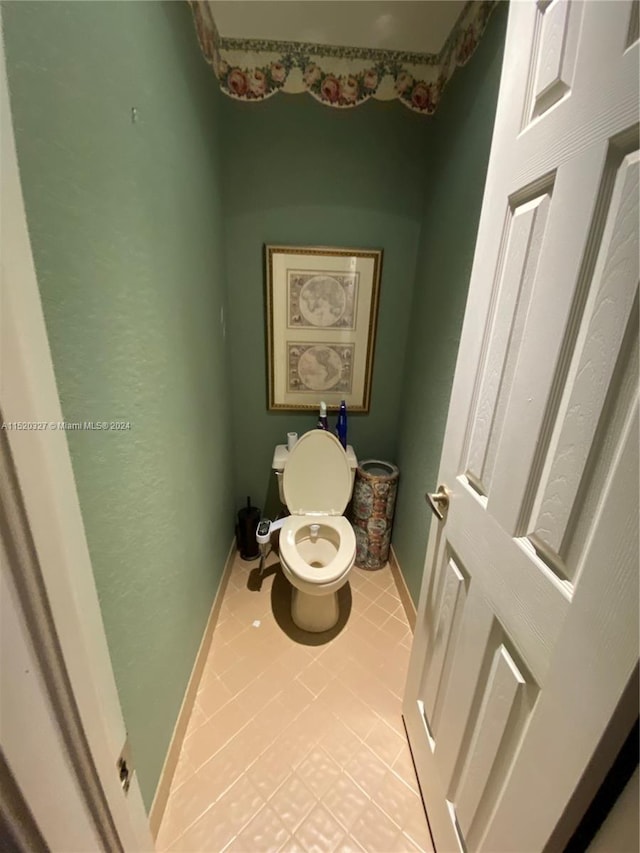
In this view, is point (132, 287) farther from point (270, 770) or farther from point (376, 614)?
point (376, 614)

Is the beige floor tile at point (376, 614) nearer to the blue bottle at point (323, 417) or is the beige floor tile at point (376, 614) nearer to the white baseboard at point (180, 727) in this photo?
the white baseboard at point (180, 727)

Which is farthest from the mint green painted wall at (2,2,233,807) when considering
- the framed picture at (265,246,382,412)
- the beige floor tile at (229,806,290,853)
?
the framed picture at (265,246,382,412)

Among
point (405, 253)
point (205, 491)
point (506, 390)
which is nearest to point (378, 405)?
point (405, 253)

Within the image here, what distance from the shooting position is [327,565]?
1.50m

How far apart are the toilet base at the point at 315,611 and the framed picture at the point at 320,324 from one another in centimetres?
95

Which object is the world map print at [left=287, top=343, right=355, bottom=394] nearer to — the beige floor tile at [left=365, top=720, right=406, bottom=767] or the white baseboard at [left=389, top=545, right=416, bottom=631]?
the white baseboard at [left=389, top=545, right=416, bottom=631]

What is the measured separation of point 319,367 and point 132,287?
1137mm

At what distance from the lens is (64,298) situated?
1.80 ft

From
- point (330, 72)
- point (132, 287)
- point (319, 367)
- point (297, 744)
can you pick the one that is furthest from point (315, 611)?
point (330, 72)

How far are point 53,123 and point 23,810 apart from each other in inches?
34.2

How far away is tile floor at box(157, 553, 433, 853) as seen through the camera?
3.15ft

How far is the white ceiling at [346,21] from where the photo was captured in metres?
1.19

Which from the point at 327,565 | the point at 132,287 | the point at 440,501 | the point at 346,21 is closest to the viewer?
the point at 132,287

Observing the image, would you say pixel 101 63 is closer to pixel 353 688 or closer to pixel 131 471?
pixel 131 471
